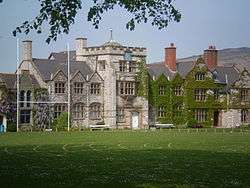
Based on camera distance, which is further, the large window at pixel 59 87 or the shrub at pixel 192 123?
the shrub at pixel 192 123

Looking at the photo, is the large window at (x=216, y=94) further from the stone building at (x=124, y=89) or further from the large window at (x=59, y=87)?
the large window at (x=59, y=87)

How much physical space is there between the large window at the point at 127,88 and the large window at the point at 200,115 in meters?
9.60

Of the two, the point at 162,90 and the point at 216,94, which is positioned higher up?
the point at 162,90

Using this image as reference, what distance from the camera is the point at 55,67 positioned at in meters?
70.2

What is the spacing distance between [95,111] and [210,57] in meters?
21.3

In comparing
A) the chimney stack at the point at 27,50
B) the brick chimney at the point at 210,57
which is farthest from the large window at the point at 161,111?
the chimney stack at the point at 27,50

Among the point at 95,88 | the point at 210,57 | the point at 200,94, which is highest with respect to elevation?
the point at 210,57

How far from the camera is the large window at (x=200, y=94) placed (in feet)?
257

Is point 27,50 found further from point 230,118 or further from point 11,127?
point 230,118

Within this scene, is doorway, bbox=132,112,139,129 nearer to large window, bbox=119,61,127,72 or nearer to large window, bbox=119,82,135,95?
large window, bbox=119,82,135,95

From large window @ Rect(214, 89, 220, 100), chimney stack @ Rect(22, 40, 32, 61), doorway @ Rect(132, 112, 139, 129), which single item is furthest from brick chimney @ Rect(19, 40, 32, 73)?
large window @ Rect(214, 89, 220, 100)

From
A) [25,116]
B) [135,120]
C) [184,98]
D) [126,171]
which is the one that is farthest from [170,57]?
[126,171]

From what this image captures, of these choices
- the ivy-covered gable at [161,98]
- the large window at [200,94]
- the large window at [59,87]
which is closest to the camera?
the large window at [59,87]

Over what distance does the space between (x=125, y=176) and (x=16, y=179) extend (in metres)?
3.45
